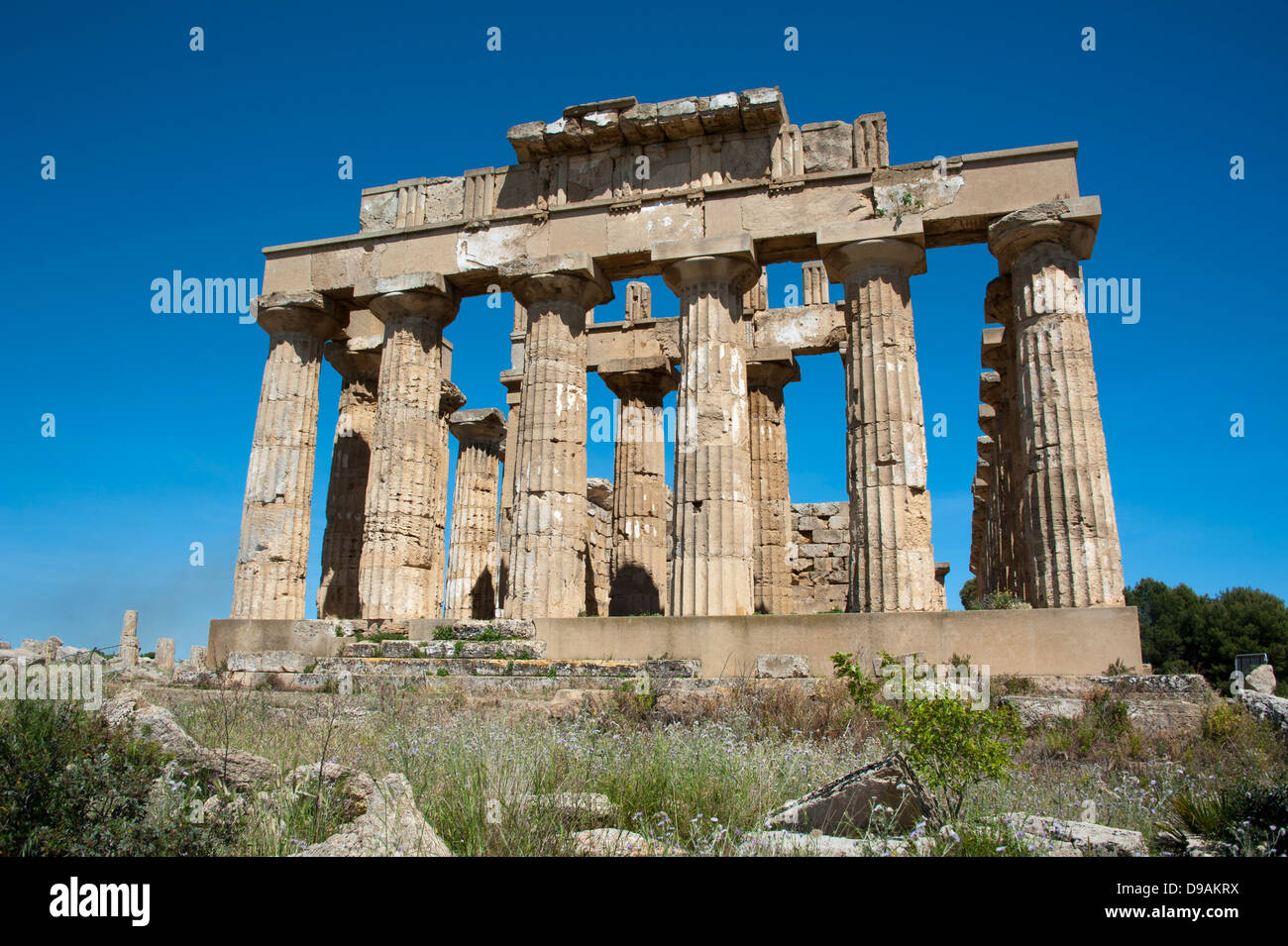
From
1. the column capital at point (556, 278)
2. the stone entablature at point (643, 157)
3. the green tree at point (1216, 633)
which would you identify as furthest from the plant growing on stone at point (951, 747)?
the green tree at point (1216, 633)

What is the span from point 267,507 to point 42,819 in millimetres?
14243

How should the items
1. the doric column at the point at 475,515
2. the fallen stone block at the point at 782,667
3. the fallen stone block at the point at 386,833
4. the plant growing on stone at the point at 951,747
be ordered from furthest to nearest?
the doric column at the point at 475,515, the fallen stone block at the point at 782,667, the plant growing on stone at the point at 951,747, the fallen stone block at the point at 386,833

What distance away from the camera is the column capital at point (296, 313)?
60.8ft

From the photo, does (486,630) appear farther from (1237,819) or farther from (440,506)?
(1237,819)

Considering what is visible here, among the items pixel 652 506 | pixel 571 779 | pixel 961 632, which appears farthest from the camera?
pixel 652 506

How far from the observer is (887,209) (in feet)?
50.7

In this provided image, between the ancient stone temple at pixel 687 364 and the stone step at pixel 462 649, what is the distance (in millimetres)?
1859

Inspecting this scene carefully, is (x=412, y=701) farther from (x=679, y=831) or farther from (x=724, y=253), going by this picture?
(x=724, y=253)

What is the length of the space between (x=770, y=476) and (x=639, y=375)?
387 cm

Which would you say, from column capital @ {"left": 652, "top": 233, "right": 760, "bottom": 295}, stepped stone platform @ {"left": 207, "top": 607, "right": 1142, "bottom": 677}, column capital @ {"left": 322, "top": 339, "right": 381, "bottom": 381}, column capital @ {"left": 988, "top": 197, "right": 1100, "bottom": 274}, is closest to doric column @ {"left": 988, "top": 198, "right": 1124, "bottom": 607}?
column capital @ {"left": 988, "top": 197, "right": 1100, "bottom": 274}

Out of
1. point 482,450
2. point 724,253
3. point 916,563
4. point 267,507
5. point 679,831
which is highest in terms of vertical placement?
point 724,253

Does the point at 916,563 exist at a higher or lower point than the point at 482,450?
lower

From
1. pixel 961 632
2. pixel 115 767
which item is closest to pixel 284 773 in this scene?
pixel 115 767

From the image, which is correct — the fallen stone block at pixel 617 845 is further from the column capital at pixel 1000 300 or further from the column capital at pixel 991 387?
the column capital at pixel 991 387
